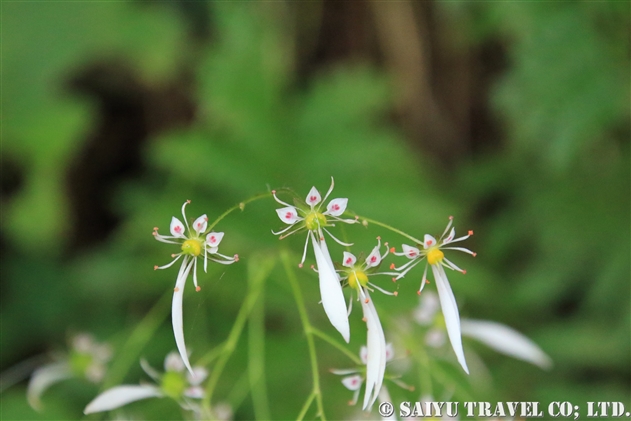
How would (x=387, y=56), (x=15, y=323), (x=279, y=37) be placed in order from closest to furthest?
1. (x=15, y=323)
2. (x=279, y=37)
3. (x=387, y=56)

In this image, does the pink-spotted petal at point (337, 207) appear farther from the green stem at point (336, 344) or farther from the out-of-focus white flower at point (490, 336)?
the out-of-focus white flower at point (490, 336)

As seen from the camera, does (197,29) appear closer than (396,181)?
No

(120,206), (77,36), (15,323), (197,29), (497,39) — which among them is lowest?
(15,323)

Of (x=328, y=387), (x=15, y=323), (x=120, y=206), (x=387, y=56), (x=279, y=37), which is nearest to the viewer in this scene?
(x=328, y=387)

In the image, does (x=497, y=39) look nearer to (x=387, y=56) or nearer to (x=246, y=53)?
(x=387, y=56)

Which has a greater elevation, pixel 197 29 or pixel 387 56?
pixel 387 56

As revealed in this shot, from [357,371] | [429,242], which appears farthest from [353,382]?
[429,242]

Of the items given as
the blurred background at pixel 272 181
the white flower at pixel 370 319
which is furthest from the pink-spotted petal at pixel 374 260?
the blurred background at pixel 272 181

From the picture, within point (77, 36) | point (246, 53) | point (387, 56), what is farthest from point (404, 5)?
point (77, 36)
